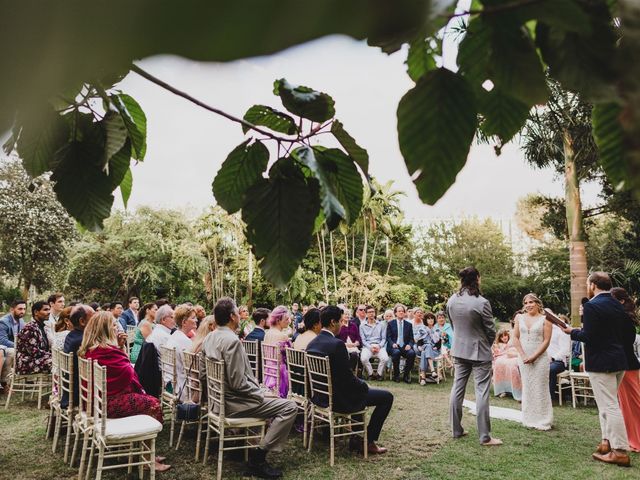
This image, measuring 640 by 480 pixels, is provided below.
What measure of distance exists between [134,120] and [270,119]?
45 cm

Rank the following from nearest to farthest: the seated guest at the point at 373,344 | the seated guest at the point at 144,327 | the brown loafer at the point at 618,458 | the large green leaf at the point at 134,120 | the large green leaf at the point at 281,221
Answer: the large green leaf at the point at 281,221 < the large green leaf at the point at 134,120 < the brown loafer at the point at 618,458 < the seated guest at the point at 144,327 < the seated guest at the point at 373,344

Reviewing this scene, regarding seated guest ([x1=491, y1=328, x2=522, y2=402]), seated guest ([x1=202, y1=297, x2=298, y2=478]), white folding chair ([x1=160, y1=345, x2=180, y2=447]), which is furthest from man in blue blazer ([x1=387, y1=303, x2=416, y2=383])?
seated guest ([x1=202, y1=297, x2=298, y2=478])

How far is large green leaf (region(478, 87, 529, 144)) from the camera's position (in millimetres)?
623

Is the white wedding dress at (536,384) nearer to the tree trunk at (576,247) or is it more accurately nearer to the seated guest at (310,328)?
the seated guest at (310,328)

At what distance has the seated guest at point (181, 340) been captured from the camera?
5845 millimetres

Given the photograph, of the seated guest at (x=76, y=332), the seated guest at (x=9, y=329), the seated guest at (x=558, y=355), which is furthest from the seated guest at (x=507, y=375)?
the seated guest at (x=9, y=329)

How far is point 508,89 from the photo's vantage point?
0.49 metres

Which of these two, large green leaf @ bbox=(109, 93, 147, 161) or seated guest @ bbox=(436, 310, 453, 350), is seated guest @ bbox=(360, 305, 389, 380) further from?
large green leaf @ bbox=(109, 93, 147, 161)

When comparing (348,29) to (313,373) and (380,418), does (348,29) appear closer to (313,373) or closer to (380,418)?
(313,373)

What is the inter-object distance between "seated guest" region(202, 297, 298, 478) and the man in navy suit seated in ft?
1.87

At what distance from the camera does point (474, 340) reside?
17.4 ft

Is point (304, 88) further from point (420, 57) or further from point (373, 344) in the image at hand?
point (373, 344)

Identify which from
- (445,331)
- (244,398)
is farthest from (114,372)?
(445,331)

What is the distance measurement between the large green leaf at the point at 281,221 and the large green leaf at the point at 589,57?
38 centimetres
